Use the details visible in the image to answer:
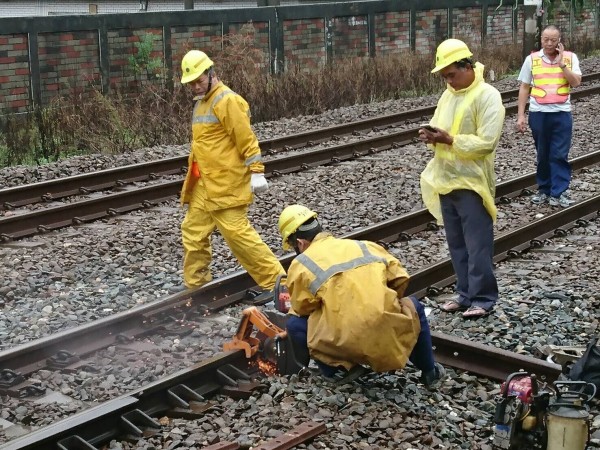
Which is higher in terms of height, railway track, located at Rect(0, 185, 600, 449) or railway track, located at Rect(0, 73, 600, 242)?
railway track, located at Rect(0, 73, 600, 242)

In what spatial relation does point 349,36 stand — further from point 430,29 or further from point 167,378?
point 167,378

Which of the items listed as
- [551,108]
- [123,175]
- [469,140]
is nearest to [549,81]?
[551,108]

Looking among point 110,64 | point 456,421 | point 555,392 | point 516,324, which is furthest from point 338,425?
point 110,64

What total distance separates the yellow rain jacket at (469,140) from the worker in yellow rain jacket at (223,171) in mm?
1428

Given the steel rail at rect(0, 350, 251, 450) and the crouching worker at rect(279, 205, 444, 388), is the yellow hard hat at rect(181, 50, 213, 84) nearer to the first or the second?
the crouching worker at rect(279, 205, 444, 388)

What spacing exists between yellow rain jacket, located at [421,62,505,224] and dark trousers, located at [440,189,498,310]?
Answer: 0.26ft

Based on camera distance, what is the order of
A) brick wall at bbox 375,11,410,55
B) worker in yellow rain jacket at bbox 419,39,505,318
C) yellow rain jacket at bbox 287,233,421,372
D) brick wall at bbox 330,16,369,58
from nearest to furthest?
yellow rain jacket at bbox 287,233,421,372 → worker in yellow rain jacket at bbox 419,39,505,318 → brick wall at bbox 330,16,369,58 → brick wall at bbox 375,11,410,55

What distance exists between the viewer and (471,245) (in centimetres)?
762

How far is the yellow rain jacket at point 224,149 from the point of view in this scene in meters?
8.12

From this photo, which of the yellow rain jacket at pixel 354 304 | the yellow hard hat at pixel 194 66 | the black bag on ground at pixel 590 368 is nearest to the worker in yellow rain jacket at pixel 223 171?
the yellow hard hat at pixel 194 66

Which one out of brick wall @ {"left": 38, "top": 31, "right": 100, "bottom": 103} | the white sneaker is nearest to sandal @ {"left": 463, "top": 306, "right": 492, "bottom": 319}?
the white sneaker

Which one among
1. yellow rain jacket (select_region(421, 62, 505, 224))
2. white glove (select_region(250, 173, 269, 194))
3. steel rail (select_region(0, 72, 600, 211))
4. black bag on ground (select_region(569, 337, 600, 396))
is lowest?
black bag on ground (select_region(569, 337, 600, 396))

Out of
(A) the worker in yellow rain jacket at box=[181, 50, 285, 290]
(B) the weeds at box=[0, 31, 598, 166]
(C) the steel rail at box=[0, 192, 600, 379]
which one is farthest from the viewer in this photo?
(B) the weeds at box=[0, 31, 598, 166]

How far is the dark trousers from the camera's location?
7547 millimetres
